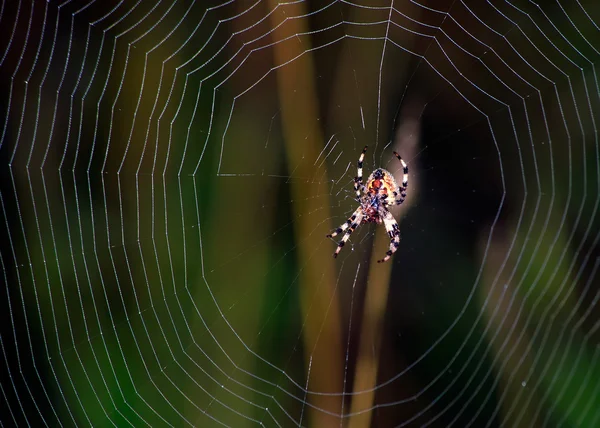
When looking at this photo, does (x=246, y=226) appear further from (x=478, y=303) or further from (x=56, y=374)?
(x=478, y=303)

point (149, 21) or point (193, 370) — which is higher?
point (149, 21)

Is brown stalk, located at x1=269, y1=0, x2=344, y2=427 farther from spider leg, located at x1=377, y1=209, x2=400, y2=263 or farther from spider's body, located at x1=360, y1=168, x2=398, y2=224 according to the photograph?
spider's body, located at x1=360, y1=168, x2=398, y2=224

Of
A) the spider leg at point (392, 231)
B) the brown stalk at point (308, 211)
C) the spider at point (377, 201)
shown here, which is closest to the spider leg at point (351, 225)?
the spider at point (377, 201)

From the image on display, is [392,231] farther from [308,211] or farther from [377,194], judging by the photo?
[308,211]

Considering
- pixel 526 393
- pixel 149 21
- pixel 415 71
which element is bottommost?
pixel 526 393

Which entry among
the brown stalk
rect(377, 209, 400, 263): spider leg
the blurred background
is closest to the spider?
rect(377, 209, 400, 263): spider leg

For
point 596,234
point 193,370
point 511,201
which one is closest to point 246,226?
point 193,370
